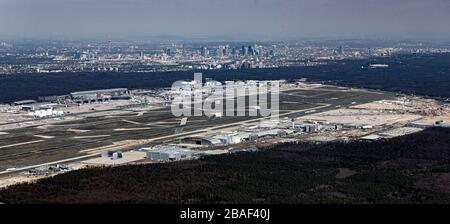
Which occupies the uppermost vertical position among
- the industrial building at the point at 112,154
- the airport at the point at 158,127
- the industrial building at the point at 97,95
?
the industrial building at the point at 112,154

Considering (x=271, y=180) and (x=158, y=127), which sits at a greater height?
(x=271, y=180)

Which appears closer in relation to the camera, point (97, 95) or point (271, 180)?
point (271, 180)

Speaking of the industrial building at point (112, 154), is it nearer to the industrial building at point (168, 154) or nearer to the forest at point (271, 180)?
the industrial building at point (168, 154)

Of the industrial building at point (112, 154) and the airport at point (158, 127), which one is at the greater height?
the industrial building at point (112, 154)

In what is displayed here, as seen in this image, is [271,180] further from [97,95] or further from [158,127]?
[97,95]

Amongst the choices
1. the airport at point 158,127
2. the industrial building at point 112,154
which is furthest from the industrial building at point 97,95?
the industrial building at point 112,154

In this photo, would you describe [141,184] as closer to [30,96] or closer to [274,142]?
[274,142]

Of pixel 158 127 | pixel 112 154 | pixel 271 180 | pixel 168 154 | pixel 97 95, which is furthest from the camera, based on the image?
pixel 97 95

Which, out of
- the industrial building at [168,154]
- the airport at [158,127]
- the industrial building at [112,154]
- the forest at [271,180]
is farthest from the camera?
the airport at [158,127]

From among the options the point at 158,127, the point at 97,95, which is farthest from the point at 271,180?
the point at 97,95
